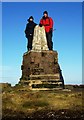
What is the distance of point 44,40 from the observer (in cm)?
3023

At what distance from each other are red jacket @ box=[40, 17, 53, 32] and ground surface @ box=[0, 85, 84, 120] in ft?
32.5

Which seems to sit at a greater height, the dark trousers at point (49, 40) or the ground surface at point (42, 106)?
the dark trousers at point (49, 40)

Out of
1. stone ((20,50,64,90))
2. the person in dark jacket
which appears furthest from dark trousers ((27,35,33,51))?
stone ((20,50,64,90))

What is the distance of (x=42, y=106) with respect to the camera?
19.5 m

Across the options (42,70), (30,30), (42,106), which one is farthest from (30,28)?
(42,106)

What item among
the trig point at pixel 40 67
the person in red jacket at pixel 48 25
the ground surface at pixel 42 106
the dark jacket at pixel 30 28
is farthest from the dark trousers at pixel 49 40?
the ground surface at pixel 42 106

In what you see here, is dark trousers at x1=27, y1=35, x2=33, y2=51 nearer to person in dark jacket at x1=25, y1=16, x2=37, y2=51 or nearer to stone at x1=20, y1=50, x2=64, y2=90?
person in dark jacket at x1=25, y1=16, x2=37, y2=51

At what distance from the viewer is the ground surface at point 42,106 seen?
17.1 meters

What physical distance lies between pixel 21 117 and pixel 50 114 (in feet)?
5.54

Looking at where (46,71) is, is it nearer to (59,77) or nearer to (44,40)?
(59,77)

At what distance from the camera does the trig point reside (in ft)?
89.0

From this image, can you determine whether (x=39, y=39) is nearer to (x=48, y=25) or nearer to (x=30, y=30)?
(x=30, y=30)

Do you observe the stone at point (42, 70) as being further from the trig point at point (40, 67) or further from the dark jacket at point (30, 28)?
the dark jacket at point (30, 28)

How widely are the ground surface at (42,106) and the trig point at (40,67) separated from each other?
4.90m
